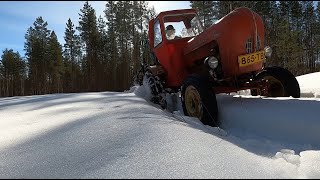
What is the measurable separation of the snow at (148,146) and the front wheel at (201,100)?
47cm

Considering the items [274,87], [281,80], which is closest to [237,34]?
[281,80]

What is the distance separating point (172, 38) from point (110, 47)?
41174 millimetres

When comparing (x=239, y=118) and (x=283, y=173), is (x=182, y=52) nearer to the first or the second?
→ (x=239, y=118)

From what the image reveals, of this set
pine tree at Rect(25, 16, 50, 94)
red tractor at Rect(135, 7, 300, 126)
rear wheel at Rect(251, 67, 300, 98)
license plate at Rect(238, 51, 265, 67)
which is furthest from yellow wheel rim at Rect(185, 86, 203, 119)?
pine tree at Rect(25, 16, 50, 94)

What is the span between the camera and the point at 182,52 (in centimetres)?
648

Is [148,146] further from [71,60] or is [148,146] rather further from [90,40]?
[71,60]

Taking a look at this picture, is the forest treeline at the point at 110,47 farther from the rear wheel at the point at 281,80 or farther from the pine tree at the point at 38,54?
the rear wheel at the point at 281,80

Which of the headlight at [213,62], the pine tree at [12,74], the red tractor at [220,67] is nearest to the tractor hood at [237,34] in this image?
the red tractor at [220,67]

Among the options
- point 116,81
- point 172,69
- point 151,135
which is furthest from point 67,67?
point 151,135

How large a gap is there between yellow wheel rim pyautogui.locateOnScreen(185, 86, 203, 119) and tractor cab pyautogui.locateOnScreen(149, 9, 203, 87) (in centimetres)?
123

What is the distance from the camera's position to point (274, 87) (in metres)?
5.79

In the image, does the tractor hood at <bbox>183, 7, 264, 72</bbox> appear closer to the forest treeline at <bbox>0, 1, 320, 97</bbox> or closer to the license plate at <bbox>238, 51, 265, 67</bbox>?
the license plate at <bbox>238, 51, 265, 67</bbox>

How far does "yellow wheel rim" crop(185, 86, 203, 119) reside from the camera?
488cm

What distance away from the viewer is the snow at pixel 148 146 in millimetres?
2088
